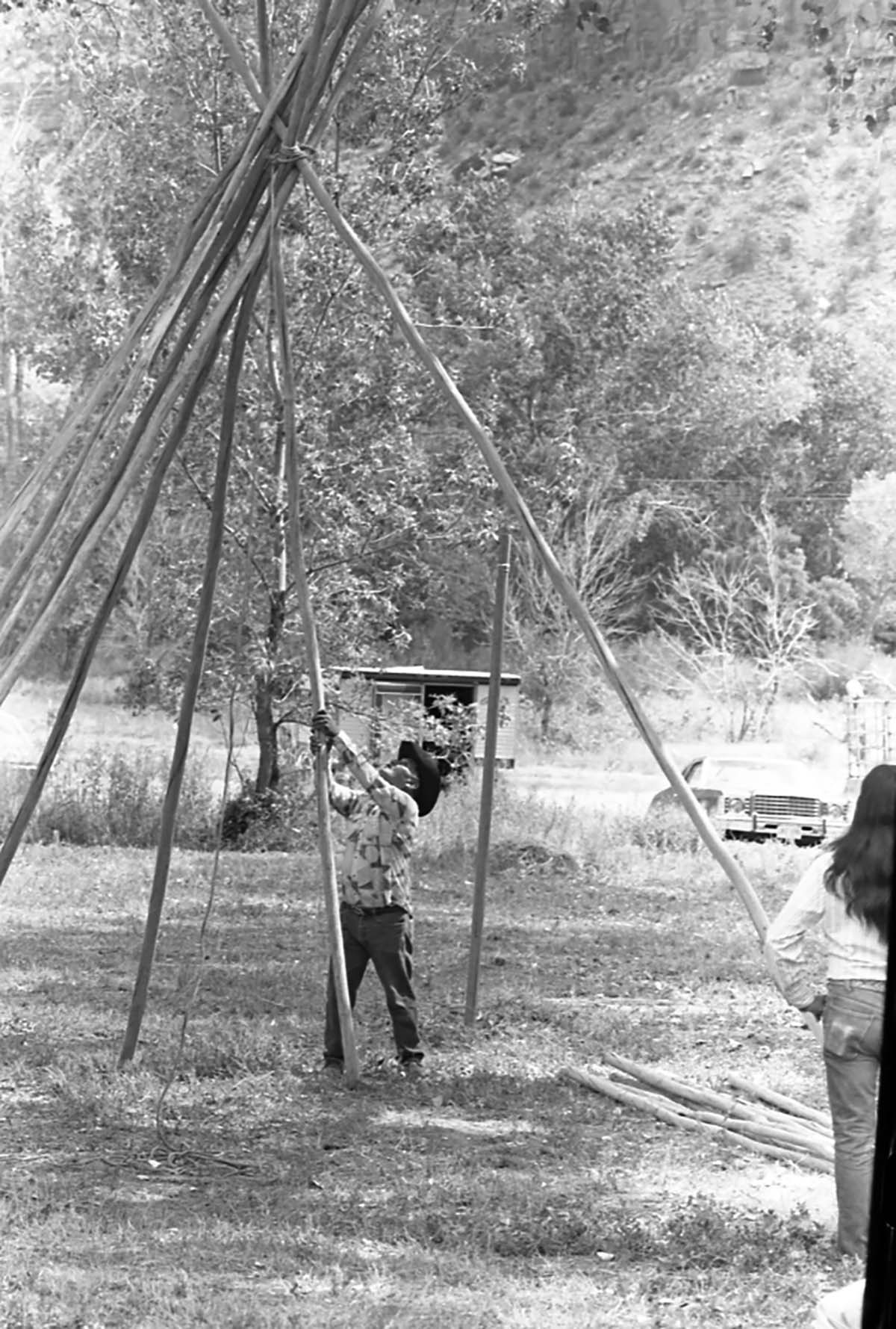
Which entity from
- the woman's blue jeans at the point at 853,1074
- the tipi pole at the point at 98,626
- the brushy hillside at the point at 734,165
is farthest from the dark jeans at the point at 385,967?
the brushy hillside at the point at 734,165

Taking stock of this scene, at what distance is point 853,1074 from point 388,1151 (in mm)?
1891

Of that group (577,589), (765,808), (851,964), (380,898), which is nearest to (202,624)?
(380,898)

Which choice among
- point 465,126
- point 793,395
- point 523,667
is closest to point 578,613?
point 523,667

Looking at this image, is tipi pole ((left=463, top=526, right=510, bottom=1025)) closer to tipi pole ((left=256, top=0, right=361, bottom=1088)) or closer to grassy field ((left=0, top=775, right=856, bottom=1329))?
grassy field ((left=0, top=775, right=856, bottom=1329))

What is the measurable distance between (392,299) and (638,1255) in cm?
314

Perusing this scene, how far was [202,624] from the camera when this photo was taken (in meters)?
5.97

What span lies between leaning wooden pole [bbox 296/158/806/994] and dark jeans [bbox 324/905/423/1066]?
1631mm

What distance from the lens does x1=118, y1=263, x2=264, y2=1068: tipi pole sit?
18.9ft

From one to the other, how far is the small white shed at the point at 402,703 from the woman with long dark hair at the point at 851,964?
8471 mm

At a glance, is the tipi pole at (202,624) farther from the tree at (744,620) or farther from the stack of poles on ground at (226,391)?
the tree at (744,620)

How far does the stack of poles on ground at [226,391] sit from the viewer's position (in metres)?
5.20

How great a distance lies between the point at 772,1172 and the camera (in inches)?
221

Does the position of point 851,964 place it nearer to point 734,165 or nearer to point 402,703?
point 402,703

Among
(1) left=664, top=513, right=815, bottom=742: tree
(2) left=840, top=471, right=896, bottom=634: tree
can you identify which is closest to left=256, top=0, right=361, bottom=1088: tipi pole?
(1) left=664, top=513, right=815, bottom=742: tree
